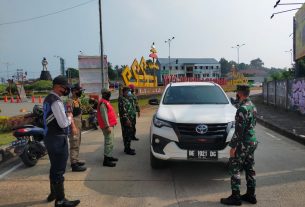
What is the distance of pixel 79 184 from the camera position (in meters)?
6.02

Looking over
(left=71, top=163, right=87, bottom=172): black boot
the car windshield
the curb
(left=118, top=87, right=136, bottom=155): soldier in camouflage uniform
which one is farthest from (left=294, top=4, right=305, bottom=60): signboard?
(left=71, top=163, right=87, bottom=172): black boot

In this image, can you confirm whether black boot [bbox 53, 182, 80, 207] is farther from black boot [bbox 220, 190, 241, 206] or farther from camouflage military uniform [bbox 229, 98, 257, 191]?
camouflage military uniform [bbox 229, 98, 257, 191]

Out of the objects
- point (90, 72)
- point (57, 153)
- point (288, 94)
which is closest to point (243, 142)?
point (57, 153)

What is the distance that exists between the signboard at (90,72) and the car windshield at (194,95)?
7.76m

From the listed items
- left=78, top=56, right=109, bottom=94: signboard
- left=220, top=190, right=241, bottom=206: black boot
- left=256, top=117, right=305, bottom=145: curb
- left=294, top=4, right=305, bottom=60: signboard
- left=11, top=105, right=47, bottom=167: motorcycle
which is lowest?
left=256, top=117, right=305, bottom=145: curb

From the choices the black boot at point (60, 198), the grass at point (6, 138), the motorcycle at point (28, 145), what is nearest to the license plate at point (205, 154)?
the black boot at point (60, 198)

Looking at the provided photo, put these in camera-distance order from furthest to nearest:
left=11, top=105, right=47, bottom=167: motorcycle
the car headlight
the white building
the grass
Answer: the white building → the grass → left=11, top=105, right=47, bottom=167: motorcycle → the car headlight

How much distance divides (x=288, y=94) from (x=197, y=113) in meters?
13.3

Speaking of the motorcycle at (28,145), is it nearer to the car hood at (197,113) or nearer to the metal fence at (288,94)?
the car hood at (197,113)

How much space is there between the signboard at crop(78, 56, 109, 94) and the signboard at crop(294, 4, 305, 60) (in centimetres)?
1067

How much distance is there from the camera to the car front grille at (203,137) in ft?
19.4

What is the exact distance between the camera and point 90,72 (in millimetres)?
15312

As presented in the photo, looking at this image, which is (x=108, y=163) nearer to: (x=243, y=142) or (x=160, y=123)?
(x=160, y=123)

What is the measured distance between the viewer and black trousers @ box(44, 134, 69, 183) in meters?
4.83
